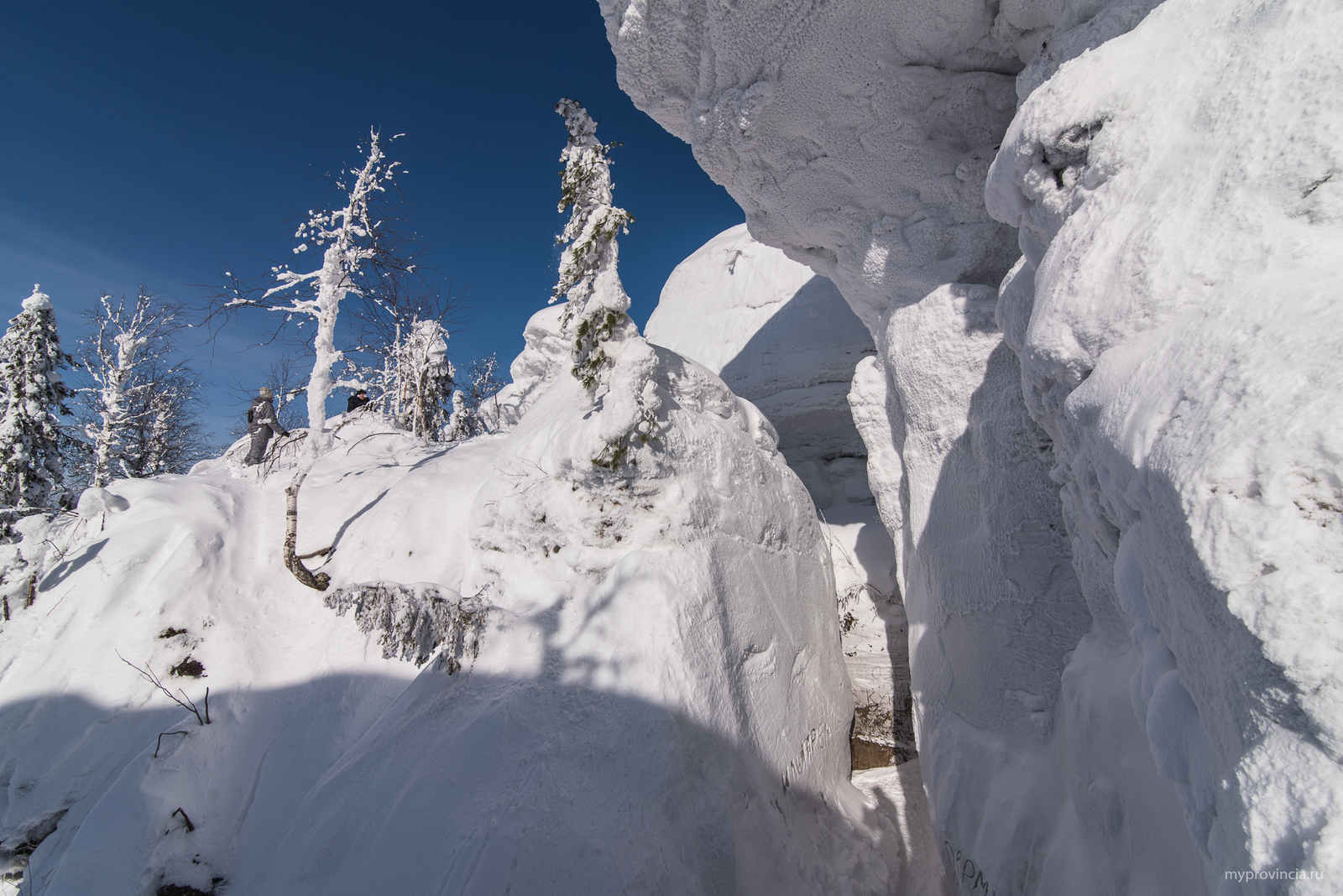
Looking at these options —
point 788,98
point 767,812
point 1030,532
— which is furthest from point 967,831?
point 788,98

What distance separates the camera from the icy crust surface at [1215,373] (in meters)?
1.25

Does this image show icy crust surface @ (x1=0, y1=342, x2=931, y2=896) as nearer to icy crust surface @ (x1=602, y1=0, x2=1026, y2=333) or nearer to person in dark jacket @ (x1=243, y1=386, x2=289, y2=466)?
icy crust surface @ (x1=602, y1=0, x2=1026, y2=333)

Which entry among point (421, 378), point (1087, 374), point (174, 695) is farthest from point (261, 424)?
point (1087, 374)

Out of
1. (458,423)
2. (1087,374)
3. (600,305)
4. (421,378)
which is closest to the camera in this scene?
(1087,374)

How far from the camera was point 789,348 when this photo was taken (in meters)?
9.41

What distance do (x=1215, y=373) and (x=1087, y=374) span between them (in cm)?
76

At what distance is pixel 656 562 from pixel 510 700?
52.9 inches

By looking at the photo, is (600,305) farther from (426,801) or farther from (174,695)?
(174,695)

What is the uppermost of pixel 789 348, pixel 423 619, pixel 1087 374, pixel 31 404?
pixel 789 348

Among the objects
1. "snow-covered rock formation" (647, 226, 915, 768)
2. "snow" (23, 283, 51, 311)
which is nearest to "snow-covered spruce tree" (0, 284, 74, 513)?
"snow" (23, 283, 51, 311)

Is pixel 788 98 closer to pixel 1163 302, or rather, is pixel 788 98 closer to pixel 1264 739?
pixel 1163 302

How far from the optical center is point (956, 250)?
15.7 feet

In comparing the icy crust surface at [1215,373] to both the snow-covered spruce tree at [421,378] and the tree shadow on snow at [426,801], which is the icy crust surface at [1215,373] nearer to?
the tree shadow on snow at [426,801]

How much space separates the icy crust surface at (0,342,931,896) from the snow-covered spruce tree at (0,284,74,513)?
6372 mm
